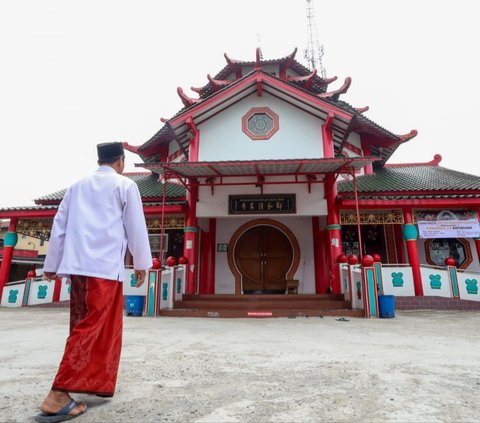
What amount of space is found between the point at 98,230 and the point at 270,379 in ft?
4.92

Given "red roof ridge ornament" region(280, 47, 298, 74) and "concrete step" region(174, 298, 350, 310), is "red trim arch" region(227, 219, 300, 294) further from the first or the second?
"red roof ridge ornament" region(280, 47, 298, 74)

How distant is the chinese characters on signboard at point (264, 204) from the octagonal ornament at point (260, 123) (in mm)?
1884

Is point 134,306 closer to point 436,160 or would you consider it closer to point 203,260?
point 203,260

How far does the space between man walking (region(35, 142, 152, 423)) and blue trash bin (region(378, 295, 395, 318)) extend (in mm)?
5938

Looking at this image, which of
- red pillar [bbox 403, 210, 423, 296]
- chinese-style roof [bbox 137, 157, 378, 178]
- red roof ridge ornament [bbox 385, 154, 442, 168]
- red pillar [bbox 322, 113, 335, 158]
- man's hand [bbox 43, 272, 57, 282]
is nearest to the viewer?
man's hand [bbox 43, 272, 57, 282]

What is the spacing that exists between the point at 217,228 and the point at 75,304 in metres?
8.65

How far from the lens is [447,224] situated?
29.1ft

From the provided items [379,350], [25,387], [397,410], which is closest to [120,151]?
[25,387]

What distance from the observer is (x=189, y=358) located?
110 inches

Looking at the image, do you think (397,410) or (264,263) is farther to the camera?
(264,263)

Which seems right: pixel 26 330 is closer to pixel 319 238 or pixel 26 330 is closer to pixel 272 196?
pixel 272 196

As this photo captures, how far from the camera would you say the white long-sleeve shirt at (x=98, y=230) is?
1848mm

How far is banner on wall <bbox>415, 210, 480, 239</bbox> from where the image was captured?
28.8 feet

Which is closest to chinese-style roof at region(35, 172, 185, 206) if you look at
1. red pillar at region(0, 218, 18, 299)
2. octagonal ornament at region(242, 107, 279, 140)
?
red pillar at region(0, 218, 18, 299)
